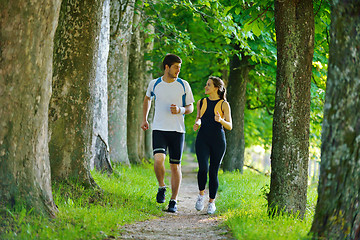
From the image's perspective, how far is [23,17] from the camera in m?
5.23

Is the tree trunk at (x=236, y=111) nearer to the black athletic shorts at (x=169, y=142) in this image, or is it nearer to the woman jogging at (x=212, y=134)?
the woman jogging at (x=212, y=134)

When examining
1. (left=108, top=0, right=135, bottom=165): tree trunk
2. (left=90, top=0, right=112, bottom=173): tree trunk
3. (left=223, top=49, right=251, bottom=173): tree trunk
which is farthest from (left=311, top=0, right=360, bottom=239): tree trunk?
(left=223, top=49, right=251, bottom=173): tree trunk

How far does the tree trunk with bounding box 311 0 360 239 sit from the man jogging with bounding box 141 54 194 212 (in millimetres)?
3304

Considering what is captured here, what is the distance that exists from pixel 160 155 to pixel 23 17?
333cm

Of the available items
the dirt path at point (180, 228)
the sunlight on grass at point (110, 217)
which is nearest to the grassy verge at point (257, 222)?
the sunlight on grass at point (110, 217)

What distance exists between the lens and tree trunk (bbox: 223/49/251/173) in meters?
15.7

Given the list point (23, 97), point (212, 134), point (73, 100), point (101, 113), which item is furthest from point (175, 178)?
point (101, 113)

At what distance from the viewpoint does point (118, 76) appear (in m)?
13.9

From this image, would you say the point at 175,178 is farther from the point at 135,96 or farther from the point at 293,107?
the point at 135,96

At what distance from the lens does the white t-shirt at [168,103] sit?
305 inches

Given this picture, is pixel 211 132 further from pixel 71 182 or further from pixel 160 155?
pixel 71 182

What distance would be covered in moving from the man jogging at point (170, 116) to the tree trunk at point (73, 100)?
3.28 ft

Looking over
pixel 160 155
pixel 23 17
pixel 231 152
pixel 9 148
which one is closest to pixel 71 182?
pixel 160 155

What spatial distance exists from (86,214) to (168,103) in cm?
257
